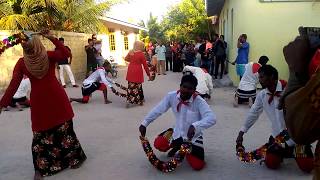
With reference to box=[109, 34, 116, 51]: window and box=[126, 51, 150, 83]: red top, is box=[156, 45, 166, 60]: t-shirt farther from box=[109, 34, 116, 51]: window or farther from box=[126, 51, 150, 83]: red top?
box=[126, 51, 150, 83]: red top

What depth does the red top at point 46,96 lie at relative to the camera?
4.57 meters

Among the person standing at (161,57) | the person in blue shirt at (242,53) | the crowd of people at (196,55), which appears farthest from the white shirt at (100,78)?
the person standing at (161,57)

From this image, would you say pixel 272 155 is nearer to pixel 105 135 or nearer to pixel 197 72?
pixel 105 135

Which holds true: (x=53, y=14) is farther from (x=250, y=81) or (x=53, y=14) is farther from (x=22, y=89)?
(x=250, y=81)

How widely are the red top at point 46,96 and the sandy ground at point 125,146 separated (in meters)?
0.66

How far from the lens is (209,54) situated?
14773 millimetres

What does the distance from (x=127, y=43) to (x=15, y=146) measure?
79.0ft

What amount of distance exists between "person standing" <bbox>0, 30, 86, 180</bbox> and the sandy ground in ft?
0.70

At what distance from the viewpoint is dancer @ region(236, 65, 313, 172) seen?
436cm

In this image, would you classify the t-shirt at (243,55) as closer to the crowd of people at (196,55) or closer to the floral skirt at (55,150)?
the crowd of people at (196,55)

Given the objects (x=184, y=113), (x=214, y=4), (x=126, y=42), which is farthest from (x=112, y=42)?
(x=184, y=113)

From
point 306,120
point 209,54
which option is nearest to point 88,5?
point 209,54

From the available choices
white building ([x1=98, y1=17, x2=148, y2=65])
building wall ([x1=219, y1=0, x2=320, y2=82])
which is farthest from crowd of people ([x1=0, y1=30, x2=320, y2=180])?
white building ([x1=98, y1=17, x2=148, y2=65])

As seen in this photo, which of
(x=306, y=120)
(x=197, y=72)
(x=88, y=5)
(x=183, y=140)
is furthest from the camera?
(x=88, y=5)
